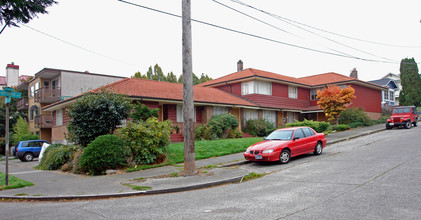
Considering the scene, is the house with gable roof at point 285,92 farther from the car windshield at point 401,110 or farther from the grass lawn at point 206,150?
the grass lawn at point 206,150

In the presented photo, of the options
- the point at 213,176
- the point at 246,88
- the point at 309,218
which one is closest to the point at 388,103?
the point at 246,88

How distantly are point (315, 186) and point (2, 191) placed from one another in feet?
30.3

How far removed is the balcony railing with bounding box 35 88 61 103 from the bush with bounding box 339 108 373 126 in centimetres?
2872

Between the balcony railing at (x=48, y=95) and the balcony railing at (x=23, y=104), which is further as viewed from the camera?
the balcony railing at (x=23, y=104)

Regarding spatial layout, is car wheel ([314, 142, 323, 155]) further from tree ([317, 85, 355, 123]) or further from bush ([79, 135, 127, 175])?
tree ([317, 85, 355, 123])

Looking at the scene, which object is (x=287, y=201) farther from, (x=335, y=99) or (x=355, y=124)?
(x=355, y=124)

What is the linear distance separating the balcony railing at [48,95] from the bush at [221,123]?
58.9 ft

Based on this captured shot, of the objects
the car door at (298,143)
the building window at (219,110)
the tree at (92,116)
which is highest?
the building window at (219,110)

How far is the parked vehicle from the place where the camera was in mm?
22750

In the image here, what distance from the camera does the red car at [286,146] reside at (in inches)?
470

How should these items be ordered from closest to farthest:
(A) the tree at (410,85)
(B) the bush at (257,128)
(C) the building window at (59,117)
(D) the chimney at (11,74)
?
1. (C) the building window at (59,117)
2. (B) the bush at (257,128)
3. (D) the chimney at (11,74)
4. (A) the tree at (410,85)

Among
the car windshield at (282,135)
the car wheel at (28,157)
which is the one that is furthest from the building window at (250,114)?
the car wheel at (28,157)

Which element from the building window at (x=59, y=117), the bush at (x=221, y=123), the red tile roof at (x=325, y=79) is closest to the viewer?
the bush at (x=221, y=123)

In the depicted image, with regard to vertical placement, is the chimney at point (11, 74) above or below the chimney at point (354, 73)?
above
